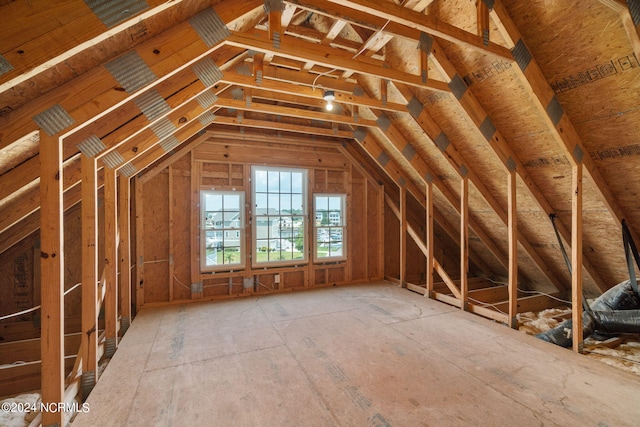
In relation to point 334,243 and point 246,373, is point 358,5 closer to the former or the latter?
point 246,373

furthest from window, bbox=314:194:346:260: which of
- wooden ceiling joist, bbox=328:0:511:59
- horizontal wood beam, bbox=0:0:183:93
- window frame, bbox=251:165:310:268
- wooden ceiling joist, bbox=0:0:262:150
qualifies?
→ horizontal wood beam, bbox=0:0:183:93

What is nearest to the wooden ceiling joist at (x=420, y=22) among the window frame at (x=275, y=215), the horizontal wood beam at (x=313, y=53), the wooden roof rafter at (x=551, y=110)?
the wooden roof rafter at (x=551, y=110)

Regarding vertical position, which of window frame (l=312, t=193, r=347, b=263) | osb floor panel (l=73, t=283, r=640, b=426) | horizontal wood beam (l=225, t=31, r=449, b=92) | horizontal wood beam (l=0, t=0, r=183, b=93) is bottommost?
osb floor panel (l=73, t=283, r=640, b=426)

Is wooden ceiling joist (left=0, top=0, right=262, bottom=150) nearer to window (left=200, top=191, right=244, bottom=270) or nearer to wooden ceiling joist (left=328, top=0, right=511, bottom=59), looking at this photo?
wooden ceiling joist (left=328, top=0, right=511, bottom=59)

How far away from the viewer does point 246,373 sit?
2.42m

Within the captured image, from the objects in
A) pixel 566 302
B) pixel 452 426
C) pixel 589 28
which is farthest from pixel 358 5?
pixel 566 302

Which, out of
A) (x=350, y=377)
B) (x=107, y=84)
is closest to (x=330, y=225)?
(x=350, y=377)

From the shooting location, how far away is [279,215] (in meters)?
5.01

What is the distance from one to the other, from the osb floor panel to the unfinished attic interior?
0.8 inches

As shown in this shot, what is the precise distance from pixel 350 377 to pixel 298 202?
3317 millimetres

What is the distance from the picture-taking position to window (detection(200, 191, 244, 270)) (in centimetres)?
459

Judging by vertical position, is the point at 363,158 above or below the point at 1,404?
above

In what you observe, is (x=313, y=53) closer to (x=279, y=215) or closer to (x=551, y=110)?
(x=551, y=110)

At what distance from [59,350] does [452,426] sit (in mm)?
2457
